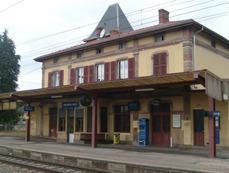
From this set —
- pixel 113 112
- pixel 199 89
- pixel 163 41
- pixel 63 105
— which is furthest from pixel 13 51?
pixel 199 89

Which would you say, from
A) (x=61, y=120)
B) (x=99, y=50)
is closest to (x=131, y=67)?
(x=99, y=50)

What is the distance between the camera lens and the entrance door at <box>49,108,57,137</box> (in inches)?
1221

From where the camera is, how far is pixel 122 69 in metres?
26.5

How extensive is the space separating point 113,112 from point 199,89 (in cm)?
736

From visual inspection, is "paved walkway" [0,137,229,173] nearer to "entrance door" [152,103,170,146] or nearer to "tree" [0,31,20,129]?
"entrance door" [152,103,170,146]

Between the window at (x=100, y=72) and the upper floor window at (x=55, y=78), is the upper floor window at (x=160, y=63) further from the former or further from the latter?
the upper floor window at (x=55, y=78)

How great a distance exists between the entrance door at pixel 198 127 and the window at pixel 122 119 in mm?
5006

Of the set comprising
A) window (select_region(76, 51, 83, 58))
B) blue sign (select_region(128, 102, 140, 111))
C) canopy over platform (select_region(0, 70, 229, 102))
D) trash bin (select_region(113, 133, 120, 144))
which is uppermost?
window (select_region(76, 51, 83, 58))

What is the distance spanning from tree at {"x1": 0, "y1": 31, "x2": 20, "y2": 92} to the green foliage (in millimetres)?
2875

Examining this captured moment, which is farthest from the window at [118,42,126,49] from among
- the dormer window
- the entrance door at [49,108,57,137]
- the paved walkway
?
the paved walkway

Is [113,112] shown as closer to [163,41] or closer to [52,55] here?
[163,41]

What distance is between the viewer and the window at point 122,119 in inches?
1005

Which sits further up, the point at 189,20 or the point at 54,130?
the point at 189,20

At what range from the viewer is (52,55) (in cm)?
3203
